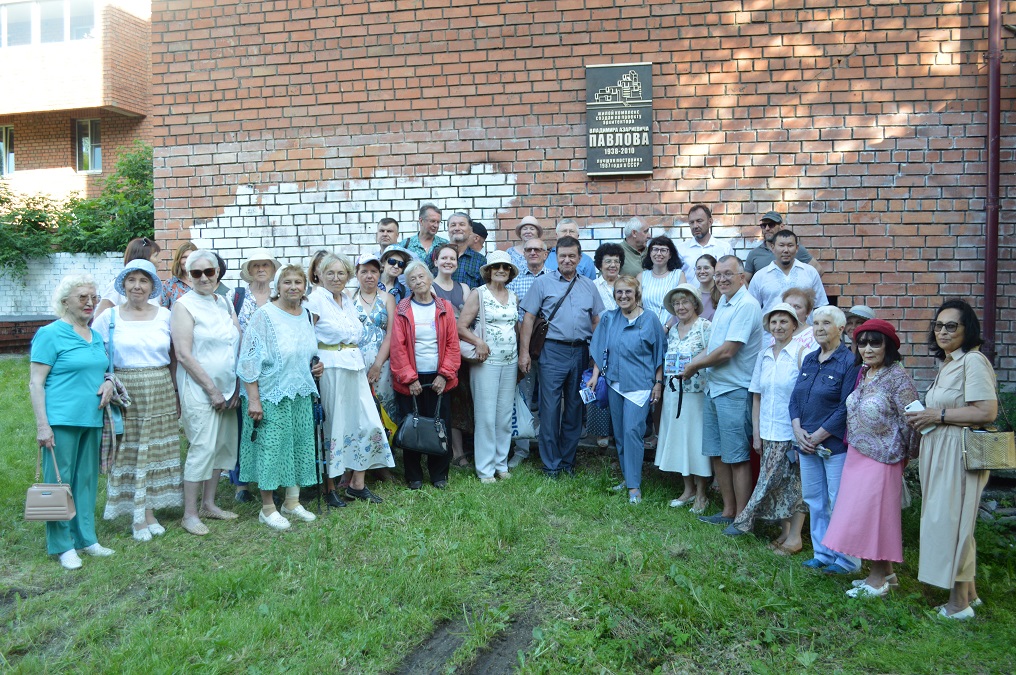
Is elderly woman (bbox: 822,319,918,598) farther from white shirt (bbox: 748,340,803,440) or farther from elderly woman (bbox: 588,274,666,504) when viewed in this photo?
elderly woman (bbox: 588,274,666,504)

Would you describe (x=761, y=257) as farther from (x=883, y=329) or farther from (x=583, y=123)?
(x=883, y=329)

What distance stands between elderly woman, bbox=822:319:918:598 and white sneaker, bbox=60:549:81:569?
4.23 metres

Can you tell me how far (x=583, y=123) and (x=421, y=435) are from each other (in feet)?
11.6

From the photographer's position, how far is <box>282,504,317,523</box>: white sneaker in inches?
203

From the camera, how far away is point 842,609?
13.0 ft

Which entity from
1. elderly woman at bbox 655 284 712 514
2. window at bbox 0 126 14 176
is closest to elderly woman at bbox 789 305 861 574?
elderly woman at bbox 655 284 712 514

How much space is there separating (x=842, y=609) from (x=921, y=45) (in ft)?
17.6

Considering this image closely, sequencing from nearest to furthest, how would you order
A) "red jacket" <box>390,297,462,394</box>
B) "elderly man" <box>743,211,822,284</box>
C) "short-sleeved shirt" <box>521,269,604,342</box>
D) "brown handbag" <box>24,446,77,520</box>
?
"brown handbag" <box>24,446,77,520</box>, "red jacket" <box>390,297,462,394</box>, "short-sleeved shirt" <box>521,269,604,342</box>, "elderly man" <box>743,211,822,284</box>

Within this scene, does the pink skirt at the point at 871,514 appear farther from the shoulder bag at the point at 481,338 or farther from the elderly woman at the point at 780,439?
the shoulder bag at the point at 481,338

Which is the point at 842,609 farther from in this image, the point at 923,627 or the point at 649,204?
the point at 649,204

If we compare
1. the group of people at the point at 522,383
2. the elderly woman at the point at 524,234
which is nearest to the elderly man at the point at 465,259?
the group of people at the point at 522,383

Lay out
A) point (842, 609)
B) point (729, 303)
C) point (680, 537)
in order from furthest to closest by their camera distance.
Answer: point (729, 303) → point (680, 537) → point (842, 609)

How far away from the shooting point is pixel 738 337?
515cm

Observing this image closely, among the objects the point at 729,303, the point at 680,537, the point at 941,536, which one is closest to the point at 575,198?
the point at 729,303
